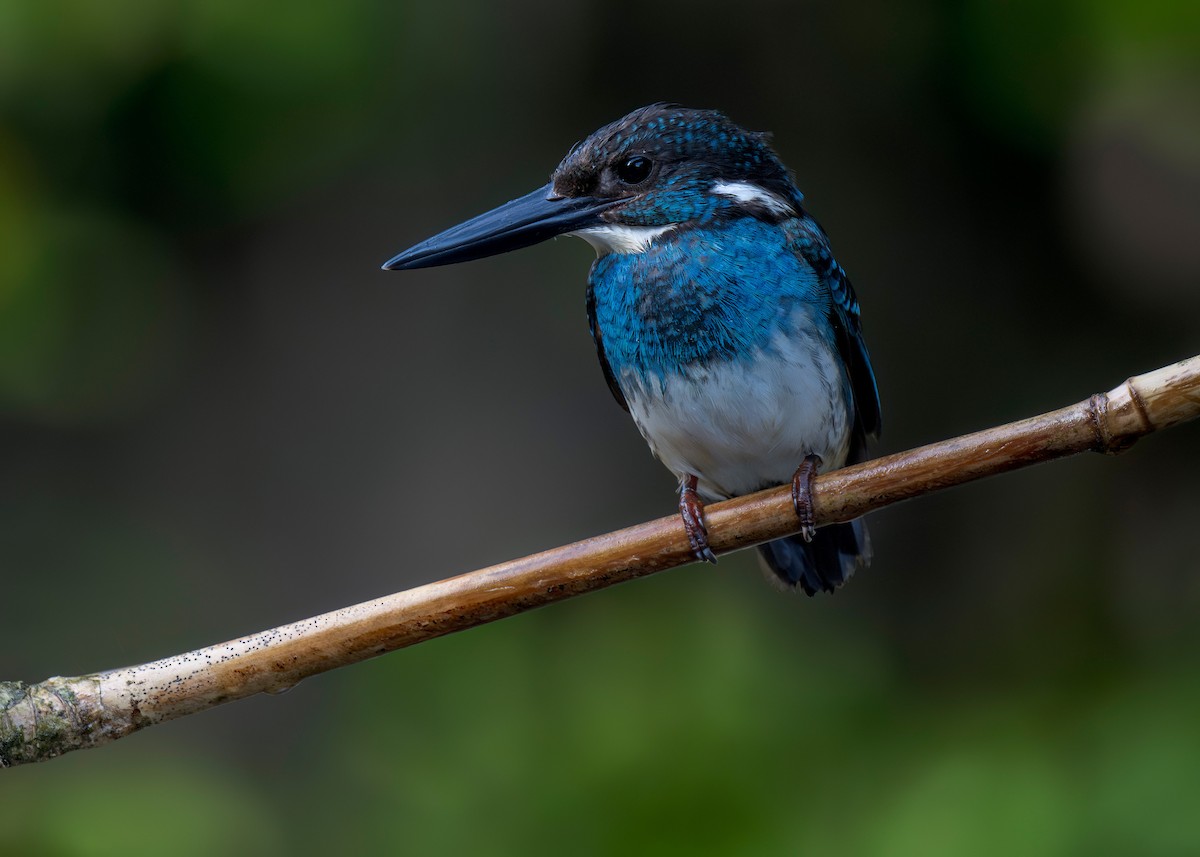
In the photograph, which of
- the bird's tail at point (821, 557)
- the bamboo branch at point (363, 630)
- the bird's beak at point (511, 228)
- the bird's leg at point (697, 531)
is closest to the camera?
the bamboo branch at point (363, 630)

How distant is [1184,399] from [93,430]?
285cm

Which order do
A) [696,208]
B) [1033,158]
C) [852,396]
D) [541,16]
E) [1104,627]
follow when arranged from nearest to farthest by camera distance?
[696,208] < [852,396] < [1104,627] < [1033,158] < [541,16]

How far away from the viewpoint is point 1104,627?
2652mm

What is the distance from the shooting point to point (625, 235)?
2059mm

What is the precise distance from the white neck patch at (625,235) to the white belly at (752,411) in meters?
0.22

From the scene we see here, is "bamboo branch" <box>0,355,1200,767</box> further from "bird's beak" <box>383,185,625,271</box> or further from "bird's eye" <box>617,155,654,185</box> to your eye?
"bird's eye" <box>617,155,654,185</box>

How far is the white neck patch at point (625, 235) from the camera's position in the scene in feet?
6.72

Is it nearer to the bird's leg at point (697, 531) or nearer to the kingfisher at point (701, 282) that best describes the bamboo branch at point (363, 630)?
the bird's leg at point (697, 531)

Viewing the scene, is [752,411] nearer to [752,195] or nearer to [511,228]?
[752,195]

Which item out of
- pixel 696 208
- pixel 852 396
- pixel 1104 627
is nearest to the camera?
pixel 696 208

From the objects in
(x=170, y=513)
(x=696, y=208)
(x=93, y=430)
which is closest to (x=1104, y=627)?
(x=696, y=208)

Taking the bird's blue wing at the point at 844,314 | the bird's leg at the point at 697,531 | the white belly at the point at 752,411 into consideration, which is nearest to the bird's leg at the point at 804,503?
the bird's leg at the point at 697,531

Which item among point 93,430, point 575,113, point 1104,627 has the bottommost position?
point 1104,627

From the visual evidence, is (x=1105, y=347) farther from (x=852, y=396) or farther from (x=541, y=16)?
(x=541, y=16)
